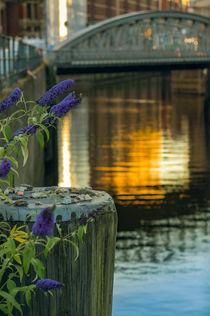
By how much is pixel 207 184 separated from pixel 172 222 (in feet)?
22.3

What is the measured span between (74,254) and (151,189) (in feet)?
64.1

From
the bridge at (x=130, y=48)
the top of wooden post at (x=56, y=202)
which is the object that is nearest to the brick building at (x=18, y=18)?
the bridge at (x=130, y=48)

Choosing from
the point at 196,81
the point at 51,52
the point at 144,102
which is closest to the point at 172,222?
the point at 51,52

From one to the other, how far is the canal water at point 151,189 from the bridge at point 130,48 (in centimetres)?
360

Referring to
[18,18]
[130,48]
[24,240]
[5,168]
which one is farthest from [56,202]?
[18,18]

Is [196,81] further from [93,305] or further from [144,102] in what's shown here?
[93,305]

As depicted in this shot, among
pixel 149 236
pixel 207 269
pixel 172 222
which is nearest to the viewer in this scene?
pixel 207 269

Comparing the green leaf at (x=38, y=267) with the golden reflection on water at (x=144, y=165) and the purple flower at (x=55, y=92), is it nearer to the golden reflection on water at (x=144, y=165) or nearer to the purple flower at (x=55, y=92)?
the purple flower at (x=55, y=92)

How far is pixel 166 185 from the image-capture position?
24078 mm

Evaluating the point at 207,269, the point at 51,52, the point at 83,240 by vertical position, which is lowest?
the point at 207,269

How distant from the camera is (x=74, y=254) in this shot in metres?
3.90

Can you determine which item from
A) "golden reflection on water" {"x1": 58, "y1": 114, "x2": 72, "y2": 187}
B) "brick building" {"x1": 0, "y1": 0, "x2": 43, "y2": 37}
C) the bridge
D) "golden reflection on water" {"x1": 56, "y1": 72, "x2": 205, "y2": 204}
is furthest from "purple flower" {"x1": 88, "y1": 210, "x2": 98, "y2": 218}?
"brick building" {"x1": 0, "y1": 0, "x2": 43, "y2": 37}

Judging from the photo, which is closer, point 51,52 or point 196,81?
point 51,52

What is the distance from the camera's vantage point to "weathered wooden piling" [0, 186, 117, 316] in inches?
152
